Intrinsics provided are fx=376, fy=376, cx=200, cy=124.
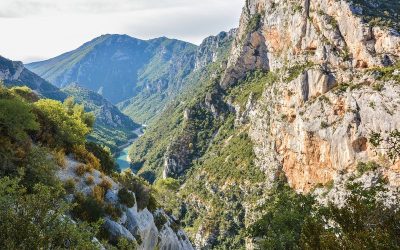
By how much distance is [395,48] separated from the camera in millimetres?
95875

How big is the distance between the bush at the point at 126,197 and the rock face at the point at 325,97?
6637 centimetres

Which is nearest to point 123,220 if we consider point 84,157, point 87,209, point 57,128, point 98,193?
point 98,193

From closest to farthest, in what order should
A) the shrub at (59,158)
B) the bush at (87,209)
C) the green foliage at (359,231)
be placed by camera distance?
the green foliage at (359,231) → the bush at (87,209) → the shrub at (59,158)

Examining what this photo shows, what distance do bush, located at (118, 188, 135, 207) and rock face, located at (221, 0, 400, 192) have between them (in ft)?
218

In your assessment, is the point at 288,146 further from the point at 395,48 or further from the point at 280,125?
the point at 395,48

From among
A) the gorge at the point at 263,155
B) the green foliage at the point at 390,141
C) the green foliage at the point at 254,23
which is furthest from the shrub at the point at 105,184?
the green foliage at the point at 254,23

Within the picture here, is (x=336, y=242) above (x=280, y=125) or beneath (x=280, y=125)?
beneath

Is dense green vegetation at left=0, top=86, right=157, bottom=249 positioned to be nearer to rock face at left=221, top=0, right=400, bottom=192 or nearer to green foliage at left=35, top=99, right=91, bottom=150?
green foliage at left=35, top=99, right=91, bottom=150

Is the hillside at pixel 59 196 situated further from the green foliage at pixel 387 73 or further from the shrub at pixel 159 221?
the green foliage at pixel 387 73

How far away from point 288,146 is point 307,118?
1443 centimetres

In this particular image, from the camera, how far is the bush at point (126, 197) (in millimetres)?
31734

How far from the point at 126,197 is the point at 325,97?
8183 centimetres

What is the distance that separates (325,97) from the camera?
334 ft

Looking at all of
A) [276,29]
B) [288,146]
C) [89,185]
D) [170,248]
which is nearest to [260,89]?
[276,29]
